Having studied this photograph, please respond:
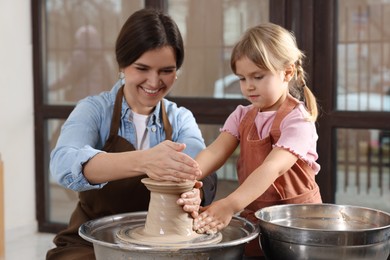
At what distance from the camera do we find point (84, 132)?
207 cm

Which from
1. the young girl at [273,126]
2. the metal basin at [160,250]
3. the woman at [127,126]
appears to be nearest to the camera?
the metal basin at [160,250]

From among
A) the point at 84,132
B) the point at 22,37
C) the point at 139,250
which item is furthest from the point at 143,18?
the point at 22,37

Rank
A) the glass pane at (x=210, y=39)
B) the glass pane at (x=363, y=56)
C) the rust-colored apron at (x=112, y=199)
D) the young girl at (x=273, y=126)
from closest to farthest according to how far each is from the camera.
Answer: the young girl at (x=273, y=126), the rust-colored apron at (x=112, y=199), the glass pane at (x=363, y=56), the glass pane at (x=210, y=39)

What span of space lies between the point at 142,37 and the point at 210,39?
171 cm

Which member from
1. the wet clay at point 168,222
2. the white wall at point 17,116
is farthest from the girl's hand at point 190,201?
the white wall at point 17,116

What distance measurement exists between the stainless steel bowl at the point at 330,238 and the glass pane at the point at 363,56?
176cm

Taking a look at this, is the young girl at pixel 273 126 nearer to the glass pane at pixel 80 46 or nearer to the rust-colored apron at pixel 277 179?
the rust-colored apron at pixel 277 179

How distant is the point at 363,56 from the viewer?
3.41m

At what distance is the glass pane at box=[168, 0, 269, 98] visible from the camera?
3.68m

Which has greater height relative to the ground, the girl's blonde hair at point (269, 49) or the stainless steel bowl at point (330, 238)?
the girl's blonde hair at point (269, 49)

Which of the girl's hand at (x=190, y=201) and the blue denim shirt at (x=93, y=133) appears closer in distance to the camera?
the girl's hand at (x=190, y=201)

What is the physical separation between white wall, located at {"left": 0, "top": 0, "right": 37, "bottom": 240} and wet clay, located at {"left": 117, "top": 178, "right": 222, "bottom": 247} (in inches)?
106

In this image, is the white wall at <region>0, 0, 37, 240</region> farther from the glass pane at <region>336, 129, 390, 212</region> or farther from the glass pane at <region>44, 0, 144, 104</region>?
the glass pane at <region>336, 129, 390, 212</region>

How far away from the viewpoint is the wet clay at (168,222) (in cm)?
162
